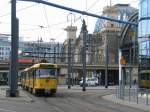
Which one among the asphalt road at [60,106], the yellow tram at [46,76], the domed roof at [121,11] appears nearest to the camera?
the asphalt road at [60,106]

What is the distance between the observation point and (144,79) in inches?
1975

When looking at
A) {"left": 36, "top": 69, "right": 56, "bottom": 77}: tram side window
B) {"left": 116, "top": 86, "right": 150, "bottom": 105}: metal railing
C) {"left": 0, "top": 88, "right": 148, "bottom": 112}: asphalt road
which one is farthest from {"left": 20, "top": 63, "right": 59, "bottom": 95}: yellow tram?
{"left": 0, "top": 88, "right": 148, "bottom": 112}: asphalt road

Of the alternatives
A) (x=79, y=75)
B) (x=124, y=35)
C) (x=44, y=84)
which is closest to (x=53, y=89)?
(x=44, y=84)

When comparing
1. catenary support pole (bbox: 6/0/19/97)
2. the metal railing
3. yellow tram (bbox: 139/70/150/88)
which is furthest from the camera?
yellow tram (bbox: 139/70/150/88)

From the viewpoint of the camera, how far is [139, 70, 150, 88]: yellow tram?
49.2 meters

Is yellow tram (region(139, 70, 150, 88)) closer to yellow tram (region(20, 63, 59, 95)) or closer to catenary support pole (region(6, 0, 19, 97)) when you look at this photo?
yellow tram (region(20, 63, 59, 95))

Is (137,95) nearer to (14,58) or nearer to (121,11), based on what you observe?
(14,58)

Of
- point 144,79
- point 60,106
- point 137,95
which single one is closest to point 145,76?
point 144,79

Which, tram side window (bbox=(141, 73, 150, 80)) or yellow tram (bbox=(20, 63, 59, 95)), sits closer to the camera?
yellow tram (bbox=(20, 63, 59, 95))

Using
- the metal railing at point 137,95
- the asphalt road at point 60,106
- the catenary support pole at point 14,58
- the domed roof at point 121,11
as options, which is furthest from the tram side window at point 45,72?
the domed roof at point 121,11

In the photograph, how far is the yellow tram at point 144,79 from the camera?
49188 millimetres

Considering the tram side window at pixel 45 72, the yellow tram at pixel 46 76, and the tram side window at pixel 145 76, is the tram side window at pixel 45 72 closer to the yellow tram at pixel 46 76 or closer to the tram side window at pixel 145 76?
the yellow tram at pixel 46 76

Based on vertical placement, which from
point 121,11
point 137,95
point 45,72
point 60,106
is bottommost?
point 60,106

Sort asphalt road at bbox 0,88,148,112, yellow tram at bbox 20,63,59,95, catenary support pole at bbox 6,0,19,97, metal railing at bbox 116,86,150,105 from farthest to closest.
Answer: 1. yellow tram at bbox 20,63,59,95
2. catenary support pole at bbox 6,0,19,97
3. metal railing at bbox 116,86,150,105
4. asphalt road at bbox 0,88,148,112
